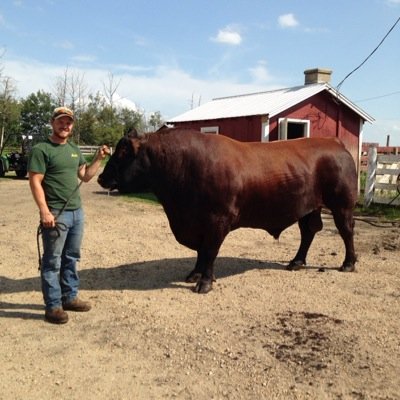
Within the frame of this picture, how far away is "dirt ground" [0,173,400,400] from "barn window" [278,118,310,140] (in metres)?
8.05

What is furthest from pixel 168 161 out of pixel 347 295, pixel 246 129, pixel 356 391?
pixel 246 129

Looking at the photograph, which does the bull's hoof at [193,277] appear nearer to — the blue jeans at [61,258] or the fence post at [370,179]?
the blue jeans at [61,258]

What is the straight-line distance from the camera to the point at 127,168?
549 cm

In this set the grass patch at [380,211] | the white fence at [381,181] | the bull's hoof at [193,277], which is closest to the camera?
the bull's hoof at [193,277]

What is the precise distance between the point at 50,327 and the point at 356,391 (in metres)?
2.69

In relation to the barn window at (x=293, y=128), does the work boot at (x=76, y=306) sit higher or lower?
lower

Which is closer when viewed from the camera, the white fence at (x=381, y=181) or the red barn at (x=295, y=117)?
the white fence at (x=381, y=181)

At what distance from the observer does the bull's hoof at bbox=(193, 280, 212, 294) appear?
18.2ft

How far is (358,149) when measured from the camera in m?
17.4

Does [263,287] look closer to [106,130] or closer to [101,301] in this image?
[101,301]

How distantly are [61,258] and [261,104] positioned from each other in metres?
12.9

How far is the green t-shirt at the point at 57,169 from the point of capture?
4391 millimetres

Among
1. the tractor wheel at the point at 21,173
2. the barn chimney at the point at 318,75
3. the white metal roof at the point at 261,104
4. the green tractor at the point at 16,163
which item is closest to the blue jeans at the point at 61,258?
the white metal roof at the point at 261,104

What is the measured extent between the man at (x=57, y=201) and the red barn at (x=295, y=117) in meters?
11.0
